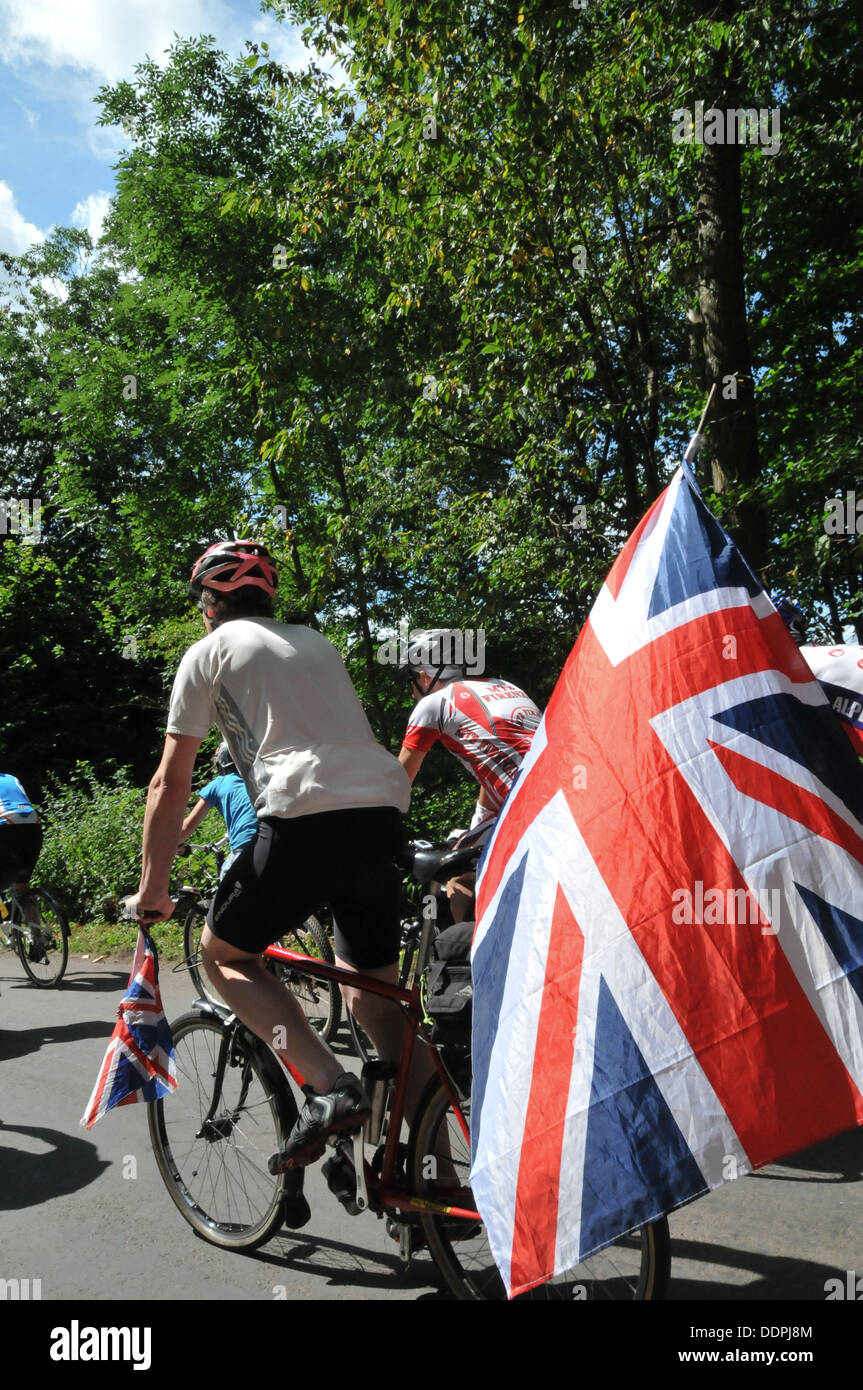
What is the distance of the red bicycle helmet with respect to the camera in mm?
3494

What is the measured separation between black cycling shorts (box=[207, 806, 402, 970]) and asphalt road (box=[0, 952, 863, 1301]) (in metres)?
1.04

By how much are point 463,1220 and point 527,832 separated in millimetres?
1213

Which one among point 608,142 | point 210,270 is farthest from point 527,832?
point 210,270

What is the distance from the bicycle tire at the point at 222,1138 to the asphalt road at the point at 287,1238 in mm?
101

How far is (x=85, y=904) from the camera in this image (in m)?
12.0

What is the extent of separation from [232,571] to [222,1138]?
1.94 meters

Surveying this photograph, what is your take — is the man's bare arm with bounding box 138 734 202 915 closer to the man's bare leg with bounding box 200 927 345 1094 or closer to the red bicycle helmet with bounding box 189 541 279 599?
the man's bare leg with bounding box 200 927 345 1094

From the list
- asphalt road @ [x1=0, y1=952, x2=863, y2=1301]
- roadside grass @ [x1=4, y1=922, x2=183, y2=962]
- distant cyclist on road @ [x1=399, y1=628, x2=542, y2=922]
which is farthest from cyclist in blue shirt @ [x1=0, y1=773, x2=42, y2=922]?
distant cyclist on road @ [x1=399, y1=628, x2=542, y2=922]

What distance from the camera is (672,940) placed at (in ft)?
7.88

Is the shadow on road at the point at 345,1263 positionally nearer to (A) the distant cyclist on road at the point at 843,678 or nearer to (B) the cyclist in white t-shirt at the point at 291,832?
(B) the cyclist in white t-shirt at the point at 291,832

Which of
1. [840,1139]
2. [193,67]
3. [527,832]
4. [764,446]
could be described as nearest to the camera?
[527,832]

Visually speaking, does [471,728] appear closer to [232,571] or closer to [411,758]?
[411,758]

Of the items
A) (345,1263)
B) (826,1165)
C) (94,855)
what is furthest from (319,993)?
(94,855)
